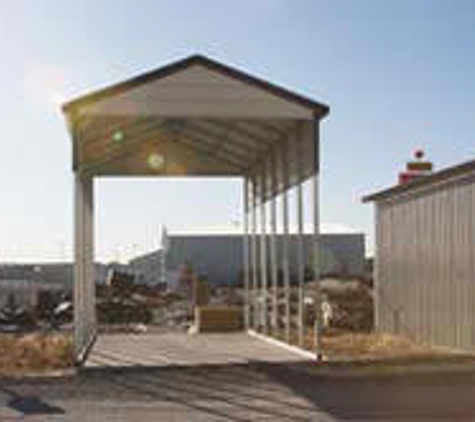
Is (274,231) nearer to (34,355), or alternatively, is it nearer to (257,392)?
(34,355)

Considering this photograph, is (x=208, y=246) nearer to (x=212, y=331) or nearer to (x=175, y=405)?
(x=212, y=331)

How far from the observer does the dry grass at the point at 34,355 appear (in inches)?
668

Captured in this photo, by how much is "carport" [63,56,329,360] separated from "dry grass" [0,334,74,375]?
A: 489 millimetres

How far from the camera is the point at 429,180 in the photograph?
65.5ft

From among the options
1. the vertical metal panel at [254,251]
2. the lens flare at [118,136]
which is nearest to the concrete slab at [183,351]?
the vertical metal panel at [254,251]

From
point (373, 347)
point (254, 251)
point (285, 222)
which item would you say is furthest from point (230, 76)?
point (254, 251)

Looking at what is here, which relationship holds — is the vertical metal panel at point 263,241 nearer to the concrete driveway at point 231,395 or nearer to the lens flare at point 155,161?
the lens flare at point 155,161

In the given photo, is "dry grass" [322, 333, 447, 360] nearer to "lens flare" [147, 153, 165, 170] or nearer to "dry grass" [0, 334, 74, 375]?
"dry grass" [0, 334, 74, 375]

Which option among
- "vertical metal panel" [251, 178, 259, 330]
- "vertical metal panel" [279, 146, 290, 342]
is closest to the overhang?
"vertical metal panel" [279, 146, 290, 342]

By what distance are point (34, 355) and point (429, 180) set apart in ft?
28.4

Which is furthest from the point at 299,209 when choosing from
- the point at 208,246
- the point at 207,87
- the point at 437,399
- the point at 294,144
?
the point at 208,246

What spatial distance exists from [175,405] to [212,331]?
1393cm

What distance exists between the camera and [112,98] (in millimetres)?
16766

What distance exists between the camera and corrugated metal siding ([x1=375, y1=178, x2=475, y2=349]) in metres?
18.2
